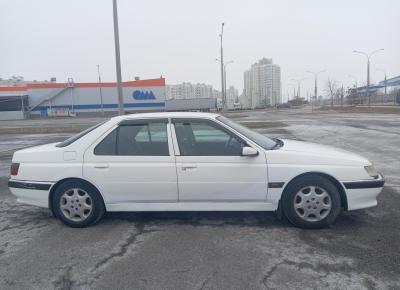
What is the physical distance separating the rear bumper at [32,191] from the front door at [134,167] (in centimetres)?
65

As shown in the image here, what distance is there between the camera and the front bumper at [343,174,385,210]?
4.21 m

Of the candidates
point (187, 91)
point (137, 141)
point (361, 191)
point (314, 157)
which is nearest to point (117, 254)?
point (137, 141)

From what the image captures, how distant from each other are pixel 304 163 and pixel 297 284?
5.30ft

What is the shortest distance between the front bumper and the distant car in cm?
1

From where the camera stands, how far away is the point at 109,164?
4.44m

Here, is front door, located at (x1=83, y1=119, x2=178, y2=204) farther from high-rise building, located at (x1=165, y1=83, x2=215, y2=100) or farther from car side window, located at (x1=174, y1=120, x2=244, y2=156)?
high-rise building, located at (x1=165, y1=83, x2=215, y2=100)

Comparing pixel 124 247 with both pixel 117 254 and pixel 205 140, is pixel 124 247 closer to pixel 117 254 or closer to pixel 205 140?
pixel 117 254

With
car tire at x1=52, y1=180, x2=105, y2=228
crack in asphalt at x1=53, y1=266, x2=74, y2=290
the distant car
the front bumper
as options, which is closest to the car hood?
the distant car

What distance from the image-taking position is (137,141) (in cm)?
457

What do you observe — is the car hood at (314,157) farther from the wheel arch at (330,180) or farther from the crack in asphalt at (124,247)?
the crack in asphalt at (124,247)

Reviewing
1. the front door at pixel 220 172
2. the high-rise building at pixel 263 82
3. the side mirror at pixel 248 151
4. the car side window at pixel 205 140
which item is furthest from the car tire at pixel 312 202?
the high-rise building at pixel 263 82

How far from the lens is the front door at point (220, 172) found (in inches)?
168

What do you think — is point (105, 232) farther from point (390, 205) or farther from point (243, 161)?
point (390, 205)

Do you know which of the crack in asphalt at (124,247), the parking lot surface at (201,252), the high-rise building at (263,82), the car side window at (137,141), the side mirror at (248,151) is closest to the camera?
the parking lot surface at (201,252)
